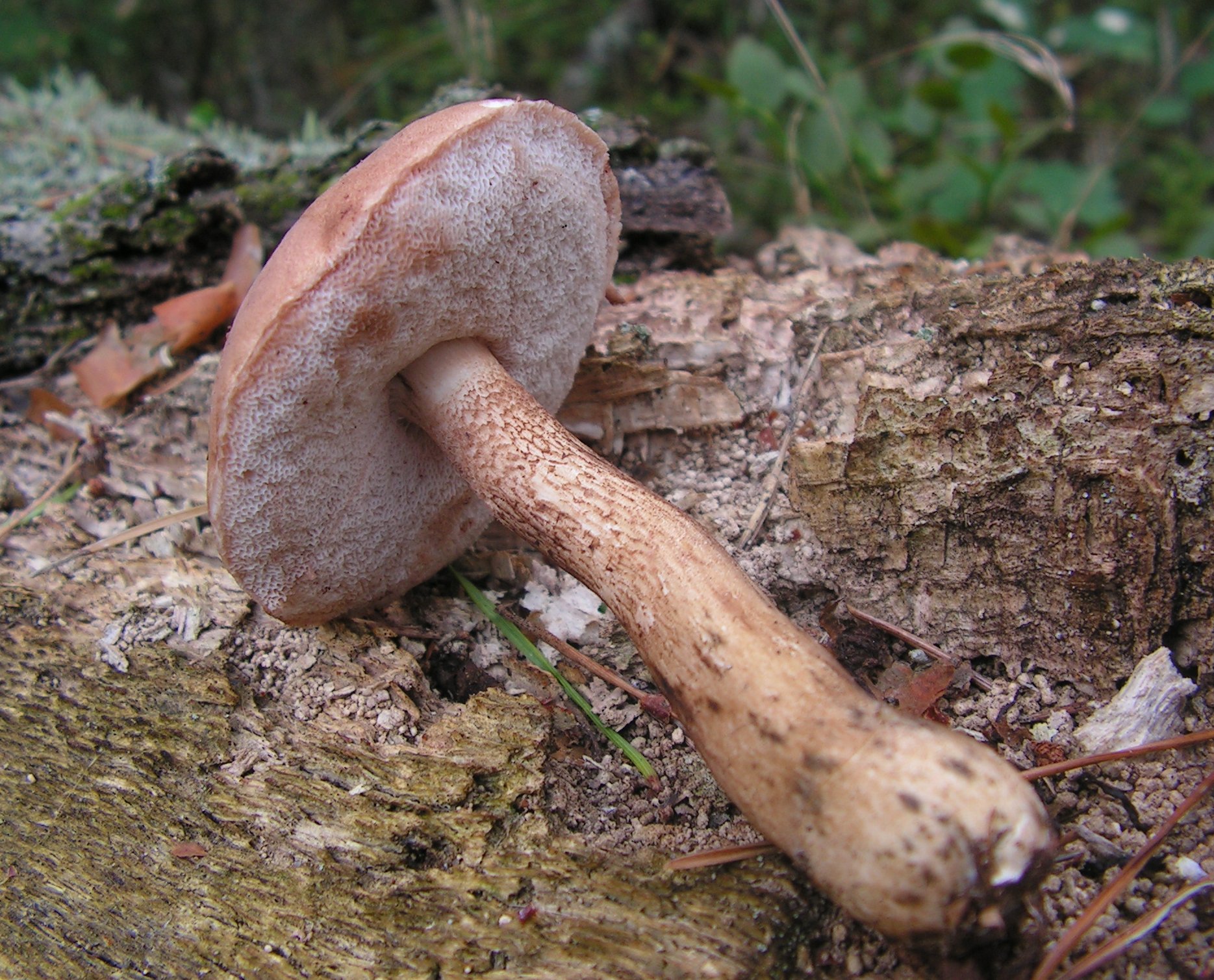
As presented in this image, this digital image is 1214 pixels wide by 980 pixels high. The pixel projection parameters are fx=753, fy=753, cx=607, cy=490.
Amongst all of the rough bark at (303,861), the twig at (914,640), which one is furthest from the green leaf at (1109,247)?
the rough bark at (303,861)

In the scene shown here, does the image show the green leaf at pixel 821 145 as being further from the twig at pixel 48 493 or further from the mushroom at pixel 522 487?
the twig at pixel 48 493

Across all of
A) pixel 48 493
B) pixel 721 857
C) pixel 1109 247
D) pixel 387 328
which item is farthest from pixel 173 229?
pixel 1109 247

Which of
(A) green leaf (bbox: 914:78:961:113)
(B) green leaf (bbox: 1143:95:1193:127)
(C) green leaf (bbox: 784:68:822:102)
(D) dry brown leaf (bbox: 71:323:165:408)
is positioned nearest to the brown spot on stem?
(D) dry brown leaf (bbox: 71:323:165:408)

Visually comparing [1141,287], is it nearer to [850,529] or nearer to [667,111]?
[850,529]

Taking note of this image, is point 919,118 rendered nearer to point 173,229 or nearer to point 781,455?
point 781,455

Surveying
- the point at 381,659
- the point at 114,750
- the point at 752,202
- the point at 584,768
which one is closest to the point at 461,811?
the point at 584,768

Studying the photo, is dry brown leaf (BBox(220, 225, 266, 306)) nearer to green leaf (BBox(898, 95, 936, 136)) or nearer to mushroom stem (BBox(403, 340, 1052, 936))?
mushroom stem (BBox(403, 340, 1052, 936))
